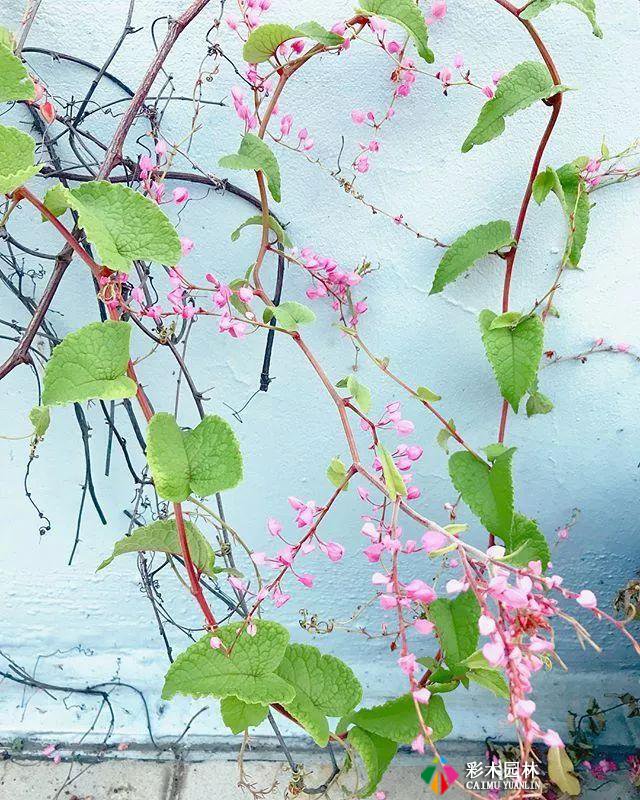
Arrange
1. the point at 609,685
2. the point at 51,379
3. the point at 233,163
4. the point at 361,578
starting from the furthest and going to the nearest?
the point at 609,685
the point at 361,578
the point at 233,163
the point at 51,379

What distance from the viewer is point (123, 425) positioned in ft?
3.58

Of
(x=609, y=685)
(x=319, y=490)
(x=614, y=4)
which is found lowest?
(x=609, y=685)

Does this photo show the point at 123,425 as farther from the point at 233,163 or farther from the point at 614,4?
the point at 614,4

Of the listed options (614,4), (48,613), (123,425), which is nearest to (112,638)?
(48,613)

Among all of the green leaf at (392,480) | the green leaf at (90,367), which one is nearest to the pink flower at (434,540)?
the green leaf at (392,480)

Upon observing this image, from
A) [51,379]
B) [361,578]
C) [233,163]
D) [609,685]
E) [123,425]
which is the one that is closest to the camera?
[51,379]

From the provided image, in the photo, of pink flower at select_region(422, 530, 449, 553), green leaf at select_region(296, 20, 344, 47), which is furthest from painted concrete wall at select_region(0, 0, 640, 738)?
pink flower at select_region(422, 530, 449, 553)

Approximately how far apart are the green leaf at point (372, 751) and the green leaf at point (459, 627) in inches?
4.6

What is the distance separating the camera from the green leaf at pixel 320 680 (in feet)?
2.52

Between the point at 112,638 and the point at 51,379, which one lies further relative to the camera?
the point at 112,638

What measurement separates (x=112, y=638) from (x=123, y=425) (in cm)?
45

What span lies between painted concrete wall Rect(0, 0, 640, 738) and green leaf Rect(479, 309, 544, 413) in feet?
0.41

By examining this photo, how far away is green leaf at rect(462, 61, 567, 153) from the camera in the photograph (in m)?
0.77

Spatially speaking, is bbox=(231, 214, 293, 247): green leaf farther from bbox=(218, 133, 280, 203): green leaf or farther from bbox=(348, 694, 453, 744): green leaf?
bbox=(348, 694, 453, 744): green leaf
